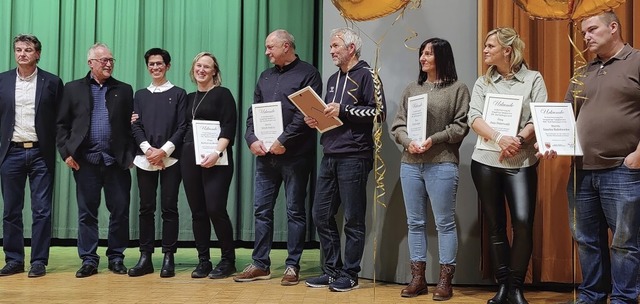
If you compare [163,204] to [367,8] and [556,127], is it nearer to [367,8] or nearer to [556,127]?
[367,8]

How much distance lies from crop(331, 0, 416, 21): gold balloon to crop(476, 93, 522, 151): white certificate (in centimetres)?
75

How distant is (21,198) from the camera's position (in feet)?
14.9

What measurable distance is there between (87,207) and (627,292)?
3.54 m

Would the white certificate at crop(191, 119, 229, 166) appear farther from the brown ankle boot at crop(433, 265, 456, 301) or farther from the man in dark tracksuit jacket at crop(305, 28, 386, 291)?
the brown ankle boot at crop(433, 265, 456, 301)

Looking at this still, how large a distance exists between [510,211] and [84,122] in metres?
2.98

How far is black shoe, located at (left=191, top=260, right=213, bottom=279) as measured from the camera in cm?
439

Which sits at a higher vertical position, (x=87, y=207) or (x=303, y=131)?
(x=303, y=131)

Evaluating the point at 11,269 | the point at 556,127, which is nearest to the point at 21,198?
the point at 11,269

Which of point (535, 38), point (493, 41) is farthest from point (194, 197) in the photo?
point (535, 38)

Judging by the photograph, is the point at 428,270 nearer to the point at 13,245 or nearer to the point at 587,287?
the point at 587,287

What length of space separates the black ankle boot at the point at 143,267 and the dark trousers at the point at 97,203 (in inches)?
8.9

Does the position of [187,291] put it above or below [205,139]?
below

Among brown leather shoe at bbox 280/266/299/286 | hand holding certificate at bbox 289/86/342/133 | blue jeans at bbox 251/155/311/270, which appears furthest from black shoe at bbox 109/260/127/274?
hand holding certificate at bbox 289/86/342/133

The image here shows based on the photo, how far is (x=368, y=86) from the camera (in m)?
3.98
